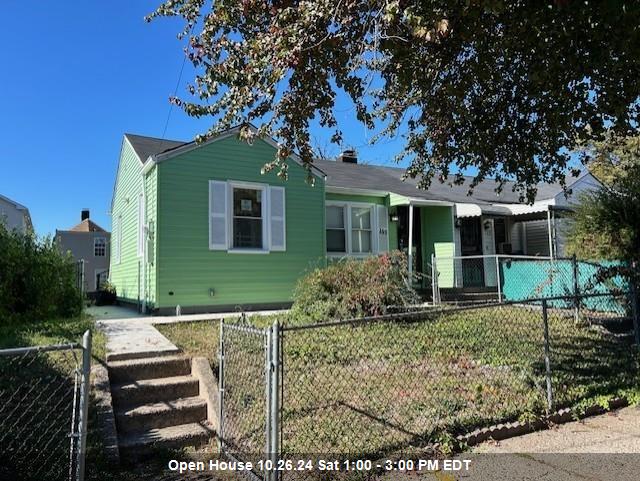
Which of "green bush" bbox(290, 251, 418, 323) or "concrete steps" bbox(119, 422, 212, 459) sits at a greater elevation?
"green bush" bbox(290, 251, 418, 323)

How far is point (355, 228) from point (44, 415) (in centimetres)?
1029

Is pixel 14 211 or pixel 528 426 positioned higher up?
pixel 14 211

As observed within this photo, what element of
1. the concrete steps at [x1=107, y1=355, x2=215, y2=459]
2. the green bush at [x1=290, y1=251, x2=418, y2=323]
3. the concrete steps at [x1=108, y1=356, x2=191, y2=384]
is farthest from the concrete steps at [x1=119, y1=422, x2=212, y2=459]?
the green bush at [x1=290, y1=251, x2=418, y2=323]

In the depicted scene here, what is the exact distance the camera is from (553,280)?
1005cm

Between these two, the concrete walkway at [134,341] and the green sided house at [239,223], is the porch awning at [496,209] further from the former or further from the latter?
the concrete walkway at [134,341]

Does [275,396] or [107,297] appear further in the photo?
[107,297]

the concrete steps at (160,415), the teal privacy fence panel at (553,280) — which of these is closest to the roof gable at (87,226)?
the teal privacy fence panel at (553,280)

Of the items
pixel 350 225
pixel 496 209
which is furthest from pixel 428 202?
pixel 496 209

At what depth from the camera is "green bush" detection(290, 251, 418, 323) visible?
329 inches

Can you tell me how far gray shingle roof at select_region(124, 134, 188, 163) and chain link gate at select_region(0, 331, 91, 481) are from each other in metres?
8.05

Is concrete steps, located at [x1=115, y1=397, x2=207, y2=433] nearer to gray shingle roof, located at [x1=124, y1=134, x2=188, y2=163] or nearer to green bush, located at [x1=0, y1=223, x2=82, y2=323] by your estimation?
green bush, located at [x1=0, y1=223, x2=82, y2=323]

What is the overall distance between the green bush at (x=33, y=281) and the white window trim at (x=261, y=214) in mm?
3393

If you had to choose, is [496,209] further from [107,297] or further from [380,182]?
[107,297]

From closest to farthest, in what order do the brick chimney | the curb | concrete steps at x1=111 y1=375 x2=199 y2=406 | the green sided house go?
1. the curb
2. concrete steps at x1=111 y1=375 x2=199 y2=406
3. the green sided house
4. the brick chimney
